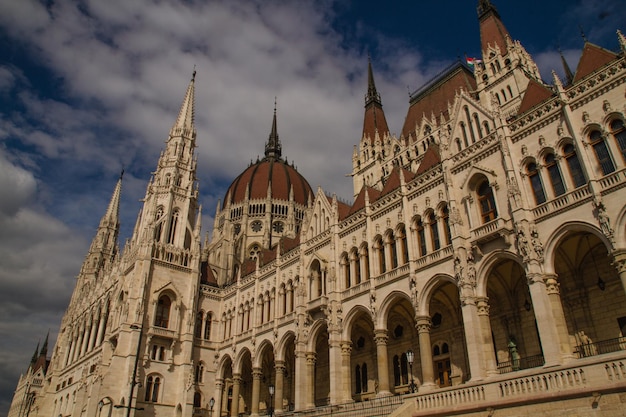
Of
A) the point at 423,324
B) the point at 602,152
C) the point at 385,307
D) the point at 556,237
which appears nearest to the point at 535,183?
the point at 602,152

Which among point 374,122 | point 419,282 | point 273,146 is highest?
point 273,146

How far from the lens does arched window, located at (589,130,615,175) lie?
745 inches

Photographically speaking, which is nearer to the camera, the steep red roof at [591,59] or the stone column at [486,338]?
the stone column at [486,338]

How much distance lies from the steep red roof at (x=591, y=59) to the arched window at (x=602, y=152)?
2.94 m

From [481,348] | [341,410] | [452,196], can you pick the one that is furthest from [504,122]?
[341,410]

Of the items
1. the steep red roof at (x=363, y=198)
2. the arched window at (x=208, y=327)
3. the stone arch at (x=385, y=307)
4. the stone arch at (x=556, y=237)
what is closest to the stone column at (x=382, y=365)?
the stone arch at (x=385, y=307)

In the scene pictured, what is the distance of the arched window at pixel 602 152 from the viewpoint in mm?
18922

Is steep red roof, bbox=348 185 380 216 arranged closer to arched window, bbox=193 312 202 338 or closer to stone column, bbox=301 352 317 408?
stone column, bbox=301 352 317 408

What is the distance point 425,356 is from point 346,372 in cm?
617

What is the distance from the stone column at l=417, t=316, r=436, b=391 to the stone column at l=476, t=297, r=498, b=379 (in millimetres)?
2590

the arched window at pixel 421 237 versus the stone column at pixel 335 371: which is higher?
the arched window at pixel 421 237

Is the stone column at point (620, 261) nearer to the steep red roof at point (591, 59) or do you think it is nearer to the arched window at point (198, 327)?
the steep red roof at point (591, 59)

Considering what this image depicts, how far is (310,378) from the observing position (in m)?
29.6

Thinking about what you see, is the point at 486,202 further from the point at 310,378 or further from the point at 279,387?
the point at 279,387
